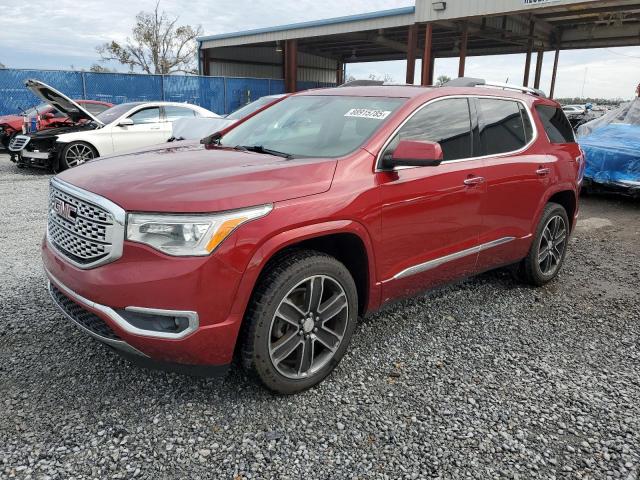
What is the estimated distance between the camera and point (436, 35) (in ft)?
82.5

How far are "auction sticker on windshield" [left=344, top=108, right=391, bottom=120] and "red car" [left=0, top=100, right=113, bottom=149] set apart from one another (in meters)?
8.98

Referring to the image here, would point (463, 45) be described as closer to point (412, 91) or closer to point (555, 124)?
point (555, 124)

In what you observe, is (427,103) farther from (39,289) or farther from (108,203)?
(39,289)

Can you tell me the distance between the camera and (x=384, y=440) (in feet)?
8.27

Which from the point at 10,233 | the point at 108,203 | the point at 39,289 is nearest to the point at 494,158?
the point at 108,203

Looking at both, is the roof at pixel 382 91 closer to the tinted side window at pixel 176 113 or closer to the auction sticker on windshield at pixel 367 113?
the auction sticker on windshield at pixel 367 113

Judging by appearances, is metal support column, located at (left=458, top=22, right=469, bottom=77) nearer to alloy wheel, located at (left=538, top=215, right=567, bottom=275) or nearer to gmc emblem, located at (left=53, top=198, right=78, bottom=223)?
alloy wheel, located at (left=538, top=215, right=567, bottom=275)

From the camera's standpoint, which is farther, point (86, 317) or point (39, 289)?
point (39, 289)

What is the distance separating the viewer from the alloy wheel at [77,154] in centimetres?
1009

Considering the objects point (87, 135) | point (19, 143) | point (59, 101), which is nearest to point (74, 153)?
point (87, 135)

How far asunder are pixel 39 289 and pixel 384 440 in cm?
311

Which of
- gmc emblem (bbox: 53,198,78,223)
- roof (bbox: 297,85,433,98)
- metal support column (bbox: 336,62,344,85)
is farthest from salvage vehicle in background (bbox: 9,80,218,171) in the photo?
metal support column (bbox: 336,62,344,85)

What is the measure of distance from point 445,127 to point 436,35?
78.6ft

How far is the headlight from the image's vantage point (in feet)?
7.78
